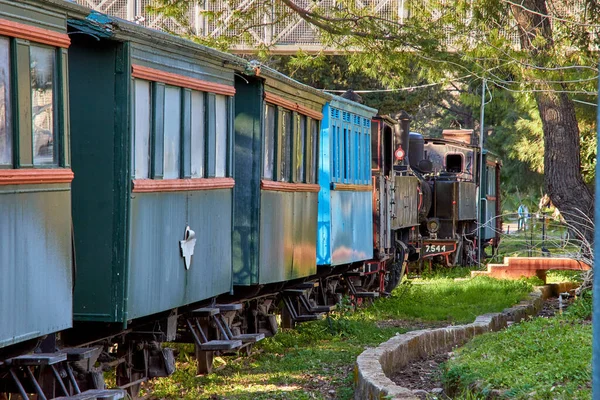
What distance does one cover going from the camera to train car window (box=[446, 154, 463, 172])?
88.6 ft

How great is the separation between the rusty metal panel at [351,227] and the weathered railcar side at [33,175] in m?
7.54

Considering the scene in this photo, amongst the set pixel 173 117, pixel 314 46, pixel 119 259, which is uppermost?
pixel 314 46

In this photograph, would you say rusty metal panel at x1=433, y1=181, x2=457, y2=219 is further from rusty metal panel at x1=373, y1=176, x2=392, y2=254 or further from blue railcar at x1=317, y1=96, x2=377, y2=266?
blue railcar at x1=317, y1=96, x2=377, y2=266

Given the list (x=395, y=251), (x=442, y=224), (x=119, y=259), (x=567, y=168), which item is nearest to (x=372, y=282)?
(x=395, y=251)

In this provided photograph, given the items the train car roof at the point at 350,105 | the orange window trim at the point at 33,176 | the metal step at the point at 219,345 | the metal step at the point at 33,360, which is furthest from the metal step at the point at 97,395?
the train car roof at the point at 350,105

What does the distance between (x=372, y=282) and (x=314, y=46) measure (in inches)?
186

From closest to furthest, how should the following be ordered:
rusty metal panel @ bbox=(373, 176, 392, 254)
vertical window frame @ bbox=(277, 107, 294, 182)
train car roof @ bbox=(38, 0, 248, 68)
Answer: train car roof @ bbox=(38, 0, 248, 68) < vertical window frame @ bbox=(277, 107, 294, 182) < rusty metal panel @ bbox=(373, 176, 392, 254)

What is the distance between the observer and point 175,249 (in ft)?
27.9

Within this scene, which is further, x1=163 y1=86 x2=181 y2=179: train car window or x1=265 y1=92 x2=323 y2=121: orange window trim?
x1=265 y1=92 x2=323 y2=121: orange window trim

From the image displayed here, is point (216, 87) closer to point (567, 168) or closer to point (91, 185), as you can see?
point (91, 185)

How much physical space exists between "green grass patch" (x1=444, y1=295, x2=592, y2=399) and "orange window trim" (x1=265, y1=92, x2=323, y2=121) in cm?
326

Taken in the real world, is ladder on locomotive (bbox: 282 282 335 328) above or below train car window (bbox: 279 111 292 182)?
below

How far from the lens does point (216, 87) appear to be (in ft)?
31.1

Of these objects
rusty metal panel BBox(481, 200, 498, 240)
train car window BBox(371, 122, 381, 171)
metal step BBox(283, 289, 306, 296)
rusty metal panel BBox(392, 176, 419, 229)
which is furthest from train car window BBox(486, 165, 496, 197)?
metal step BBox(283, 289, 306, 296)
